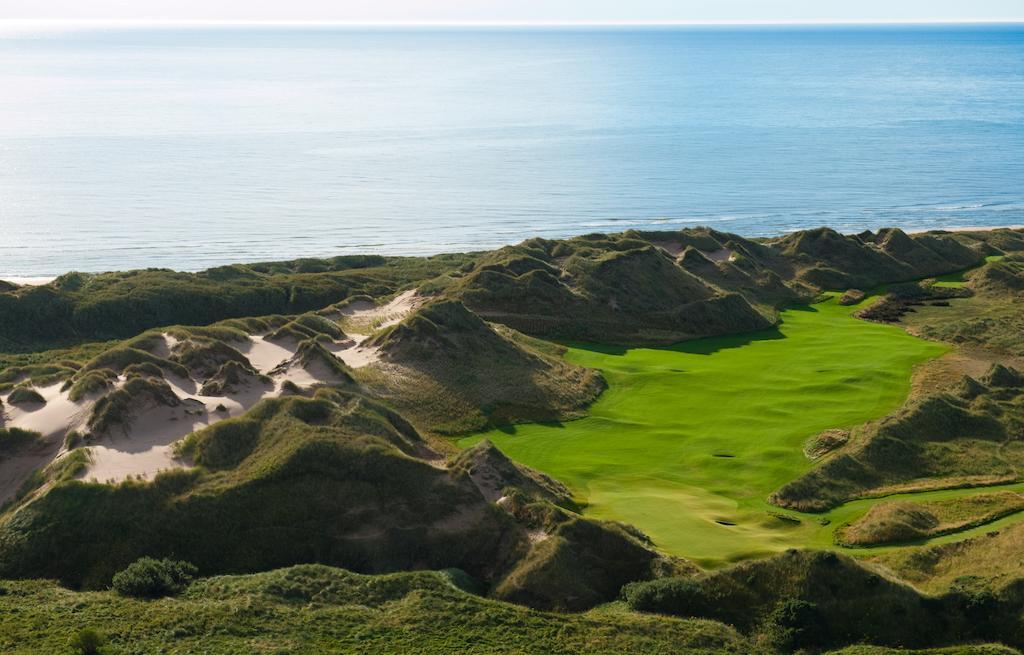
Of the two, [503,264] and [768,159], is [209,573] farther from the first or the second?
[768,159]

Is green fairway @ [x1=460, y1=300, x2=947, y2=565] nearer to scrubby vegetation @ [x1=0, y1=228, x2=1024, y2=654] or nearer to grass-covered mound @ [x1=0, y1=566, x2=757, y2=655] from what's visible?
scrubby vegetation @ [x1=0, y1=228, x2=1024, y2=654]

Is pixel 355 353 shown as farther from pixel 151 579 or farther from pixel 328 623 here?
pixel 328 623

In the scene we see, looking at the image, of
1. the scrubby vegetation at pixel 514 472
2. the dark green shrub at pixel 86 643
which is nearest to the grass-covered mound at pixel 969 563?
the scrubby vegetation at pixel 514 472

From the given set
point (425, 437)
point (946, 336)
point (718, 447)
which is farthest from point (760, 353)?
point (425, 437)

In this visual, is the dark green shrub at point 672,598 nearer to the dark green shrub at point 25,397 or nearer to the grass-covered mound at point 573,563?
the grass-covered mound at point 573,563

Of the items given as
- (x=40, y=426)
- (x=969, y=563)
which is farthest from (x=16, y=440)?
(x=969, y=563)

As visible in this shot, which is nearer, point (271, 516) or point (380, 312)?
point (271, 516)

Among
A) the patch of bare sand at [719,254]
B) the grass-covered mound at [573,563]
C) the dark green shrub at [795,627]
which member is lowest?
the dark green shrub at [795,627]
